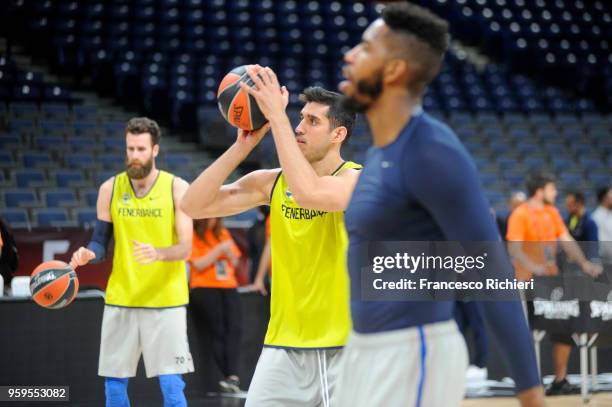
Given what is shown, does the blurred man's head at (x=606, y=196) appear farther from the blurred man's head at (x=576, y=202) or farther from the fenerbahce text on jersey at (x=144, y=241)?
the fenerbahce text on jersey at (x=144, y=241)

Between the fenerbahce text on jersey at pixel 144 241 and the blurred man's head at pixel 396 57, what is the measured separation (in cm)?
345

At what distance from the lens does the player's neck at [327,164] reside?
144 inches

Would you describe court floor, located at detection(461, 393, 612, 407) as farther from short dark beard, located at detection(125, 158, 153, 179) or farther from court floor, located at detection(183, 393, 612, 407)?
short dark beard, located at detection(125, 158, 153, 179)

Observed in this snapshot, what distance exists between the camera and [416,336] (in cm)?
205

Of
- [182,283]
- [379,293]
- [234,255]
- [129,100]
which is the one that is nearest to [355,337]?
[379,293]

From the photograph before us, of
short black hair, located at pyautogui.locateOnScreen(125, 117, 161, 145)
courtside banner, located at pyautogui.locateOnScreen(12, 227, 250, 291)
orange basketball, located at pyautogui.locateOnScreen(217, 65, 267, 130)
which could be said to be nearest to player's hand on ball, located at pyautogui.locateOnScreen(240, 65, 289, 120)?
orange basketball, located at pyautogui.locateOnScreen(217, 65, 267, 130)

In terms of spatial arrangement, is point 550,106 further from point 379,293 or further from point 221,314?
point 379,293

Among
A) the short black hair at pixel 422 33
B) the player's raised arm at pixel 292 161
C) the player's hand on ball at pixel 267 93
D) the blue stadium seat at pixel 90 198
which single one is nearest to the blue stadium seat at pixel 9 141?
the blue stadium seat at pixel 90 198

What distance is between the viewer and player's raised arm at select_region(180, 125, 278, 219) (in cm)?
336

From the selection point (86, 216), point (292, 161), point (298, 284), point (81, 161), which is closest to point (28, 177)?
point (81, 161)

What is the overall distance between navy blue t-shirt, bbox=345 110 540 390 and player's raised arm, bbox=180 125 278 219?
47.0 inches

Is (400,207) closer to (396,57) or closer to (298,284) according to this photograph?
(396,57)

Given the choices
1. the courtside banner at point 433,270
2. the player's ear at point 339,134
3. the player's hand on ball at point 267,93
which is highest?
the player's hand on ball at point 267,93

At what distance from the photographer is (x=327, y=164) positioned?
3.67 metres
